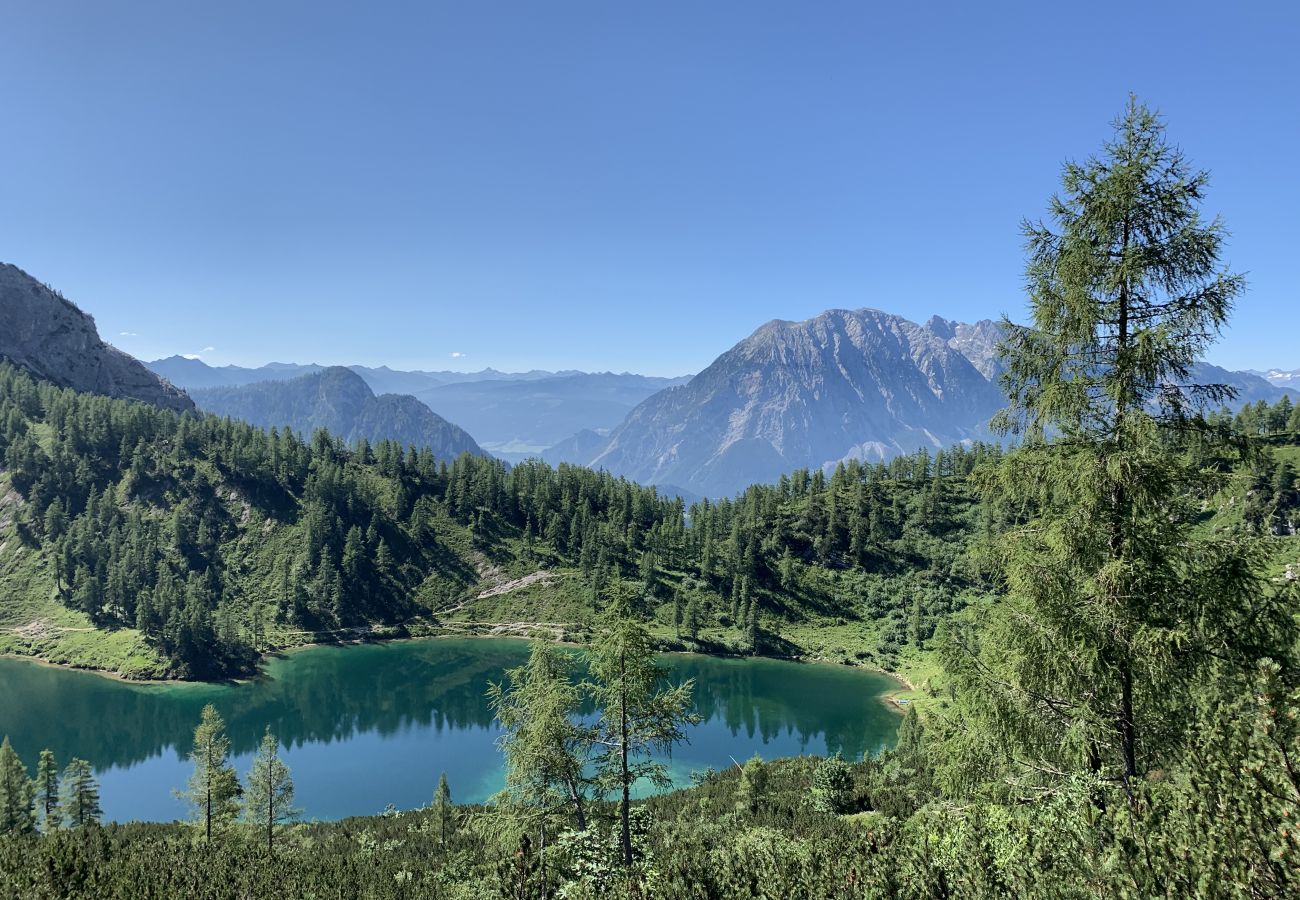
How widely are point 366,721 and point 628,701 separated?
88.5 m

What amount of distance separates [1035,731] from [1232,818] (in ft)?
18.3

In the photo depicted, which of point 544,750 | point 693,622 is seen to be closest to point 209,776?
point 544,750

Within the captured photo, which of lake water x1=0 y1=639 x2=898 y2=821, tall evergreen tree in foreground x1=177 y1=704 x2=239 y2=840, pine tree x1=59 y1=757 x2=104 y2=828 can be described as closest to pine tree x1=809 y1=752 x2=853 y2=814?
lake water x1=0 y1=639 x2=898 y2=821

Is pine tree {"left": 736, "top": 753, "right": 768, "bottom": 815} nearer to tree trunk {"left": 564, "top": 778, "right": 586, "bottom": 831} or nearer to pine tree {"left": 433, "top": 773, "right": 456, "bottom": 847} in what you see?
pine tree {"left": 433, "top": 773, "right": 456, "bottom": 847}

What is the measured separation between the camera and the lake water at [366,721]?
7119 cm

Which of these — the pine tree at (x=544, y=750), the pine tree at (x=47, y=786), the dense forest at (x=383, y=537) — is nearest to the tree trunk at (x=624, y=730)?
the pine tree at (x=544, y=750)

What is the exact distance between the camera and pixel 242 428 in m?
174

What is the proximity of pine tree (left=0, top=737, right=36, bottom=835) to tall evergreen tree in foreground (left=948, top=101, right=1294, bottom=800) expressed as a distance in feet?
204

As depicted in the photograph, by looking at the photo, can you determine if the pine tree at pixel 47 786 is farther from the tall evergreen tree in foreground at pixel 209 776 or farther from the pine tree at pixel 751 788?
the pine tree at pixel 751 788

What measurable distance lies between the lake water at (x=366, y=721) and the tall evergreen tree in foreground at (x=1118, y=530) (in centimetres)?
5553

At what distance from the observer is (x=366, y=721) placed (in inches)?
3625

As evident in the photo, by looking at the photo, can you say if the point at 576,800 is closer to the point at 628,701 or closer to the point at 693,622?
the point at 628,701

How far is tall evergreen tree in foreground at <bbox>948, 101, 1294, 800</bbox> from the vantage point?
990 cm

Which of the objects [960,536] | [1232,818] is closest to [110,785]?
[1232,818]
